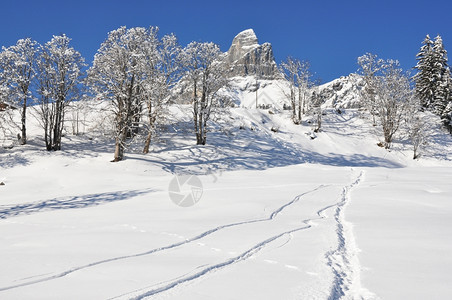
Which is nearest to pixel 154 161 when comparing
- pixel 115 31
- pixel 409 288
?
pixel 115 31

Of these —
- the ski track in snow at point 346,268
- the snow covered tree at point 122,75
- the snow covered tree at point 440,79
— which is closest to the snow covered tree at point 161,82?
the snow covered tree at point 122,75

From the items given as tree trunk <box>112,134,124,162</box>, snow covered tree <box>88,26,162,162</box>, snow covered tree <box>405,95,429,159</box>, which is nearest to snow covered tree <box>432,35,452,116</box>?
snow covered tree <box>405,95,429,159</box>

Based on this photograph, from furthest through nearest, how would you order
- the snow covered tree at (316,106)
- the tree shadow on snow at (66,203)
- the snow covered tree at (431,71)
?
the snow covered tree at (431,71) → the snow covered tree at (316,106) → the tree shadow on snow at (66,203)

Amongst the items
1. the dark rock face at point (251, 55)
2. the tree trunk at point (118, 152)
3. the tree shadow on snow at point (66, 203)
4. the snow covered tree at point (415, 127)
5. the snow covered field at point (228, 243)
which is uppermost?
the dark rock face at point (251, 55)

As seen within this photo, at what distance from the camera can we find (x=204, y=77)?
2675cm

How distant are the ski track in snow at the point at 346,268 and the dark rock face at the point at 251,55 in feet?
439

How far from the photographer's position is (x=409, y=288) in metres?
3.23

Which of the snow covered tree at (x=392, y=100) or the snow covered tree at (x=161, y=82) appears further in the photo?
the snow covered tree at (x=392, y=100)

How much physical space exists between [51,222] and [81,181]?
1028 centimetres

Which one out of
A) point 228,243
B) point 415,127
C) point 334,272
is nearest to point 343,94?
point 415,127

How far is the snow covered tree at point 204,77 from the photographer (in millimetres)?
26328

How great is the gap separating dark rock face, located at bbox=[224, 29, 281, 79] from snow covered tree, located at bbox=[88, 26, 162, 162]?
11676 cm

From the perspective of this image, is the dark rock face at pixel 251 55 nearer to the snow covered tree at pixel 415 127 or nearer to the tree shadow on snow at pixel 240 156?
the snow covered tree at pixel 415 127

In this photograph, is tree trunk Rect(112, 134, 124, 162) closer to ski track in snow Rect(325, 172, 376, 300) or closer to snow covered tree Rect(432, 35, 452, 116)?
ski track in snow Rect(325, 172, 376, 300)
